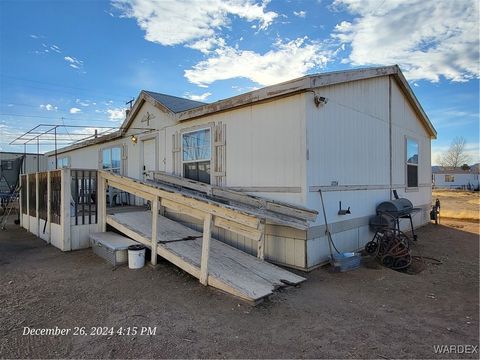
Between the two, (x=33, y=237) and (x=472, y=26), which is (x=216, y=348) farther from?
(x=472, y=26)

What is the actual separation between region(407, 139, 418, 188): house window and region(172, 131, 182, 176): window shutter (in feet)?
23.0

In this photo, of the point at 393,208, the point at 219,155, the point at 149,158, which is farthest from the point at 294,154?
the point at 149,158

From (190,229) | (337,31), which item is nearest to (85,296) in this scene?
(190,229)

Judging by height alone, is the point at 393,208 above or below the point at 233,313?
above

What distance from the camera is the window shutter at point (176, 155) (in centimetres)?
823

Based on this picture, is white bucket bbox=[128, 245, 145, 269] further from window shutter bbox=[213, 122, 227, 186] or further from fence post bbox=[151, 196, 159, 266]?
window shutter bbox=[213, 122, 227, 186]

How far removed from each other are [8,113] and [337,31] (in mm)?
15551

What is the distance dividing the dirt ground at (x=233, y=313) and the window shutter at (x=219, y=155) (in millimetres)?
2376

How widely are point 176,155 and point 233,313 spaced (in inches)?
211

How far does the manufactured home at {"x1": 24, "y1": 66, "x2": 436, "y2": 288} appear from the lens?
5.54 m

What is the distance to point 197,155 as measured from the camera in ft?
25.3

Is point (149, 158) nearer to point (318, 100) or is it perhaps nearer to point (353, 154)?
point (318, 100)

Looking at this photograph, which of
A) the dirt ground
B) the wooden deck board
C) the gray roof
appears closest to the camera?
the dirt ground

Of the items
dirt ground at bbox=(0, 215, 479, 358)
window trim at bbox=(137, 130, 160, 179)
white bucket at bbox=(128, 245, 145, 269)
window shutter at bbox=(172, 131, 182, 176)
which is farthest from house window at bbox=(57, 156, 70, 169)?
white bucket at bbox=(128, 245, 145, 269)
